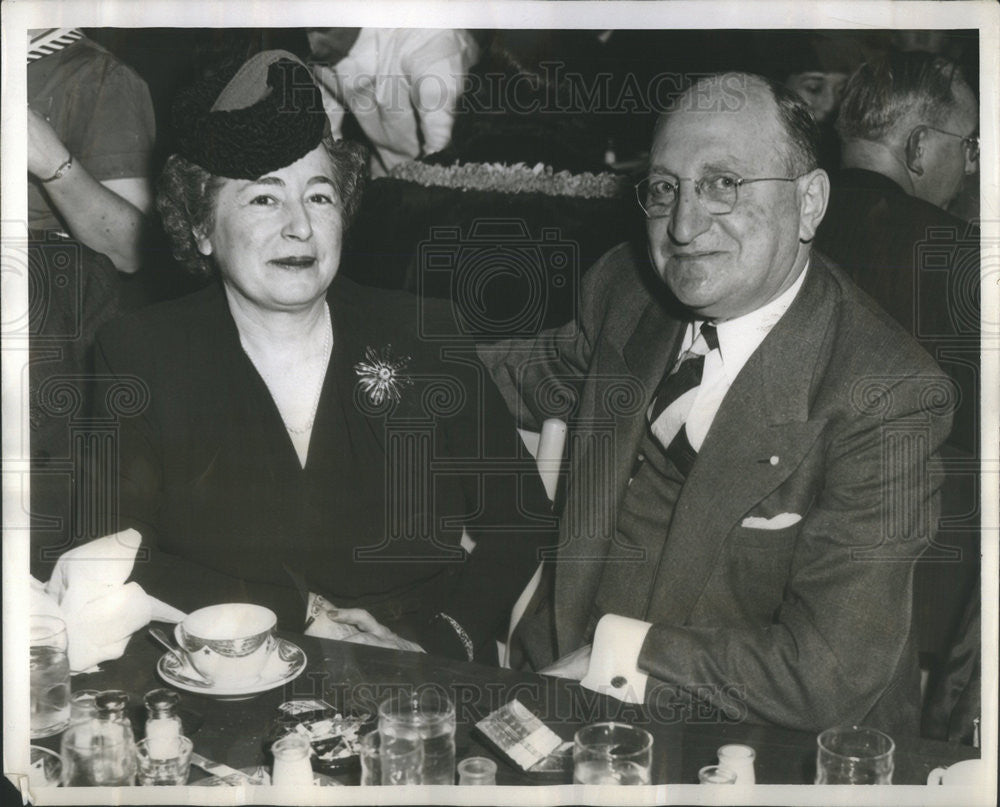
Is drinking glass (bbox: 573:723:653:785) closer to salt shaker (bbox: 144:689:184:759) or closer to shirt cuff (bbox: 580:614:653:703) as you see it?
shirt cuff (bbox: 580:614:653:703)

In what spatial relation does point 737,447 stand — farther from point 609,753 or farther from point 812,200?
point 609,753

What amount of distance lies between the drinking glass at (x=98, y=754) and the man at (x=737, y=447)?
656mm

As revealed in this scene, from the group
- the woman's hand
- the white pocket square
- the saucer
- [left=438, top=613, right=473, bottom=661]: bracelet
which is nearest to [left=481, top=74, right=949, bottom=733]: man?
the white pocket square

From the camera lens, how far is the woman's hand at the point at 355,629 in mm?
1719

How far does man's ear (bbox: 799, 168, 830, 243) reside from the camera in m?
1.62

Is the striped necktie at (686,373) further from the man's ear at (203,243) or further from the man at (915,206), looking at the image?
the man's ear at (203,243)

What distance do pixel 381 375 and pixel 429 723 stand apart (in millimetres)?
527

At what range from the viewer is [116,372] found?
1.70 m

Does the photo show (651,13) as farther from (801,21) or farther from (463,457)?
(463,457)

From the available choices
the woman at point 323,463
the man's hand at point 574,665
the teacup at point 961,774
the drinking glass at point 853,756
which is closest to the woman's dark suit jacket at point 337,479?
the woman at point 323,463

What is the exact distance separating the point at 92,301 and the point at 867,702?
1.31 metres

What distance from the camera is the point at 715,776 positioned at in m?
1.69

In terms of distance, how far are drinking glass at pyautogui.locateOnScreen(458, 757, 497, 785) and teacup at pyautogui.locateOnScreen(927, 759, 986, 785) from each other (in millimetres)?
673

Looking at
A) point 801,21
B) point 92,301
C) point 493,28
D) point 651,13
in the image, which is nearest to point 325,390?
point 92,301
